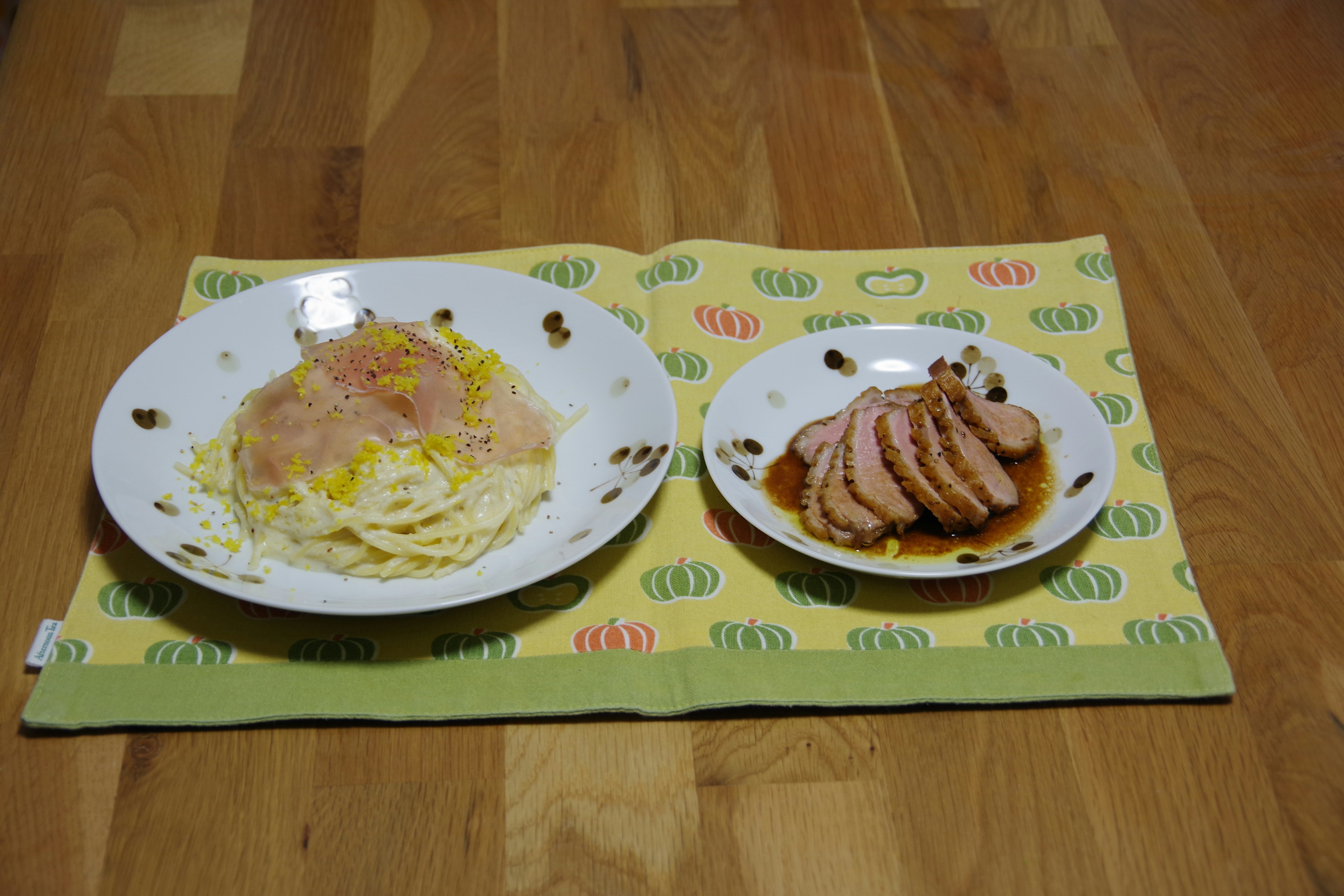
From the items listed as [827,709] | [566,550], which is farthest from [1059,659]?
[566,550]

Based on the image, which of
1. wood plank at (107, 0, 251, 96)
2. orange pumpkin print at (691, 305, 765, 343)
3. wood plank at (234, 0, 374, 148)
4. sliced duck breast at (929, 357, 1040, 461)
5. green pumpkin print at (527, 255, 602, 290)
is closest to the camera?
sliced duck breast at (929, 357, 1040, 461)

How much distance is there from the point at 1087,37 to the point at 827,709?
13.3 ft

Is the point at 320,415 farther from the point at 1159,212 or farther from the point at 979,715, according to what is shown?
the point at 1159,212

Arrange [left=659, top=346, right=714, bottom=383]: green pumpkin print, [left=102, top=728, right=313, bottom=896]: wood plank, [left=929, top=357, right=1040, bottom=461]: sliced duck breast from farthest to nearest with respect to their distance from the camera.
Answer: [left=659, top=346, right=714, bottom=383]: green pumpkin print → [left=929, top=357, right=1040, bottom=461]: sliced duck breast → [left=102, top=728, right=313, bottom=896]: wood plank

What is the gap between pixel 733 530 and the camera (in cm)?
292

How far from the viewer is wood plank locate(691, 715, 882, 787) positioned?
2438mm

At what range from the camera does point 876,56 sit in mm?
4836

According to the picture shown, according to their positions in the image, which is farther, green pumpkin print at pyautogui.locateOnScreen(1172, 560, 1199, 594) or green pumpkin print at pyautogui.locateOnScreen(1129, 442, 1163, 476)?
green pumpkin print at pyautogui.locateOnScreen(1129, 442, 1163, 476)

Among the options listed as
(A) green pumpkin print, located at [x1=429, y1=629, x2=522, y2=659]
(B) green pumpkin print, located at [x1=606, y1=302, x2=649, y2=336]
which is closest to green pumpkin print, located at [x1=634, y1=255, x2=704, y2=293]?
(B) green pumpkin print, located at [x1=606, y1=302, x2=649, y2=336]

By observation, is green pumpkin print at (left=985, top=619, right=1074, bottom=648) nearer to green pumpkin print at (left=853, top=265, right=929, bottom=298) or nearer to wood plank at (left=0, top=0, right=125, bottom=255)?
green pumpkin print at (left=853, top=265, right=929, bottom=298)

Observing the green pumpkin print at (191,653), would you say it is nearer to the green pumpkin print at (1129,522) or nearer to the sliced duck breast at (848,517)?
the sliced duck breast at (848,517)

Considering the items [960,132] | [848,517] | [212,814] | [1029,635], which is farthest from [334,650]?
[960,132]

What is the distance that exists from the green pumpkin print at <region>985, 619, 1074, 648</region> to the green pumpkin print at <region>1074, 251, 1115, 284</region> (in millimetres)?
1604

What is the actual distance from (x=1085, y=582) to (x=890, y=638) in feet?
2.00
